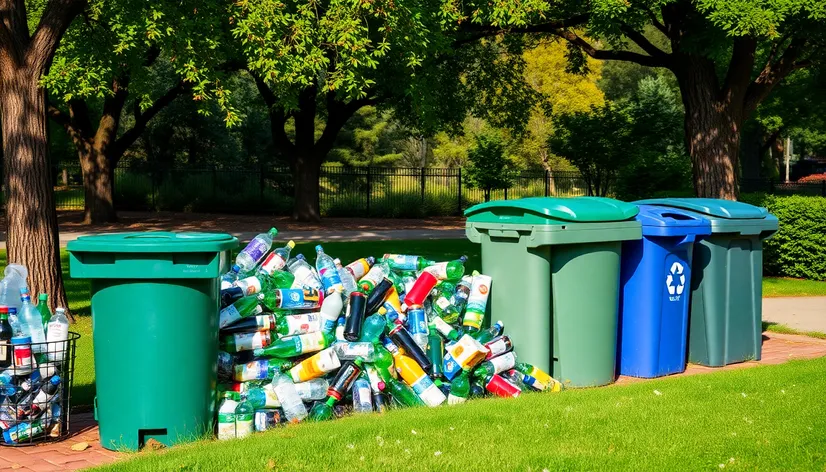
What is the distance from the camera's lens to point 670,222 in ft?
24.2

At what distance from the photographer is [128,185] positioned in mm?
29453

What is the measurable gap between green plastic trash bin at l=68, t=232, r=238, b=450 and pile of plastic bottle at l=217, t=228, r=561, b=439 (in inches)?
16.4

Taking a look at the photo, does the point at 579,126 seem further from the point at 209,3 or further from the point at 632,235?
the point at 632,235

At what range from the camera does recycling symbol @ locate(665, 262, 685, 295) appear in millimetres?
7520

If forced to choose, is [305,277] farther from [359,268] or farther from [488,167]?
[488,167]

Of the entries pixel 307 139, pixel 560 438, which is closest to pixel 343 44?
pixel 560 438

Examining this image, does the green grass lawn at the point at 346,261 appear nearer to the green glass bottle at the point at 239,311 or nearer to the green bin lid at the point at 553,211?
the green glass bottle at the point at 239,311

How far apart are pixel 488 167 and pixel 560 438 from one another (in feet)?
88.9

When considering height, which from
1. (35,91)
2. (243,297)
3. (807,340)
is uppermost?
(35,91)

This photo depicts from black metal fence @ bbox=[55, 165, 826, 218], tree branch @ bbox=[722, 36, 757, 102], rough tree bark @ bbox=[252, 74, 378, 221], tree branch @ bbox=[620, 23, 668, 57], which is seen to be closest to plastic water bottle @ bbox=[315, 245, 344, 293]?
tree branch @ bbox=[620, 23, 668, 57]

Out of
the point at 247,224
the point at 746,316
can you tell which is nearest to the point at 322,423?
the point at 746,316

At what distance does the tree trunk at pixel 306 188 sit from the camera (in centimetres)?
2491

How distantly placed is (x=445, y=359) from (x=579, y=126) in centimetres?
2001

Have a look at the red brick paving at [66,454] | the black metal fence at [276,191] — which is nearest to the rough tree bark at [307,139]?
the black metal fence at [276,191]
